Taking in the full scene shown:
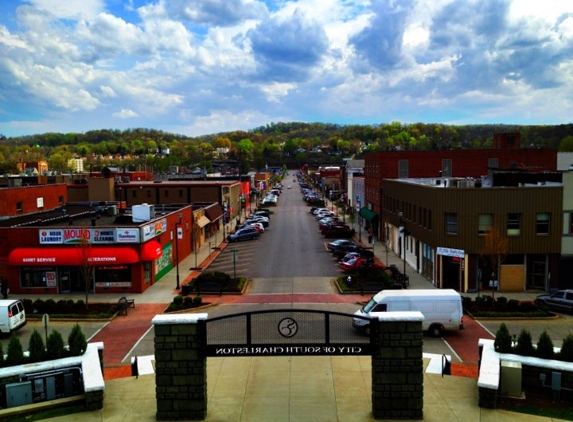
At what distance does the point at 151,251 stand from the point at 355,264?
48.9 ft

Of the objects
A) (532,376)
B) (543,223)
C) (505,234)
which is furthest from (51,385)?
(543,223)

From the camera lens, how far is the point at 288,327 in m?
16.4

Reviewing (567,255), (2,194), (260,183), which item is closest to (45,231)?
(2,194)

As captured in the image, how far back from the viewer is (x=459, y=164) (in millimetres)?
60094

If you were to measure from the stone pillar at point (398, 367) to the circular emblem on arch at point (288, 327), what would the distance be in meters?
2.35

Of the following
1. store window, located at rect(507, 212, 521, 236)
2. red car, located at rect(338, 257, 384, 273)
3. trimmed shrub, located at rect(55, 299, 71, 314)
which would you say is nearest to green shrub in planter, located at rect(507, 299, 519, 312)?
store window, located at rect(507, 212, 521, 236)

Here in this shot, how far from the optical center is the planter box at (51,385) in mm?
17391

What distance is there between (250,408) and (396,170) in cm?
4608

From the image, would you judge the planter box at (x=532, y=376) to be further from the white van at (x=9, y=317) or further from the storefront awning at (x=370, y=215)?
the storefront awning at (x=370, y=215)

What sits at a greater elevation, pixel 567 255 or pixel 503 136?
pixel 503 136

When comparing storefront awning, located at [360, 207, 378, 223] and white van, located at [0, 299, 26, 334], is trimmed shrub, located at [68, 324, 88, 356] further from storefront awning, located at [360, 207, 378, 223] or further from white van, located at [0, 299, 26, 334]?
storefront awning, located at [360, 207, 378, 223]

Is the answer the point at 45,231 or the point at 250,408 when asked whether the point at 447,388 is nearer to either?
the point at 250,408

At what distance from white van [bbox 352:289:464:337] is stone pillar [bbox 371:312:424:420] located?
9.35m

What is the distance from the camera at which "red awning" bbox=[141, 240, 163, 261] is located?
37.4 metres
